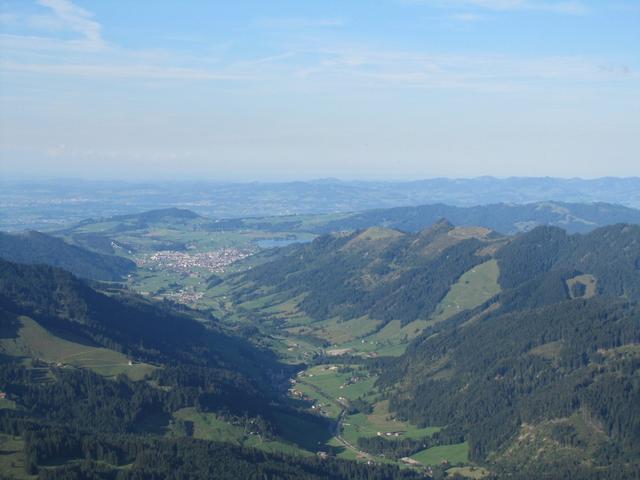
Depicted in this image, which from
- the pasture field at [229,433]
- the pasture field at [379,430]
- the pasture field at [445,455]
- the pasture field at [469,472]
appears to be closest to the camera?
the pasture field at [469,472]

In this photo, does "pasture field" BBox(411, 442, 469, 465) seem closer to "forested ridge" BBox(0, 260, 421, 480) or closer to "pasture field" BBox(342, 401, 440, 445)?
"pasture field" BBox(342, 401, 440, 445)

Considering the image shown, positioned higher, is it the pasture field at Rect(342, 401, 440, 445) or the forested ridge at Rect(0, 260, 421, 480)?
the forested ridge at Rect(0, 260, 421, 480)

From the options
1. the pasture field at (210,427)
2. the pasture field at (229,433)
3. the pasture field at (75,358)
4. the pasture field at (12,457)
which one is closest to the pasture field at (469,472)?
the pasture field at (229,433)

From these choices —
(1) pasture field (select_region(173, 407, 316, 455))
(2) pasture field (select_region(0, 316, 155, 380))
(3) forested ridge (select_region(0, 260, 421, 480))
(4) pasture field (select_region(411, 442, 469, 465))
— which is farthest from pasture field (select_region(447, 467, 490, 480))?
(2) pasture field (select_region(0, 316, 155, 380))

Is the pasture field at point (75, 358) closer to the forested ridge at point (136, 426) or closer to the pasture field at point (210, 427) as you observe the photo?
the forested ridge at point (136, 426)

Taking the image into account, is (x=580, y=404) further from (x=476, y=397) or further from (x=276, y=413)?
(x=276, y=413)

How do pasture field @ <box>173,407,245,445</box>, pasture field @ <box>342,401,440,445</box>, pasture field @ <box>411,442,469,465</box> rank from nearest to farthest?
pasture field @ <box>173,407,245,445</box> < pasture field @ <box>411,442,469,465</box> < pasture field @ <box>342,401,440,445</box>

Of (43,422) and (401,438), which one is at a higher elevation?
(43,422)

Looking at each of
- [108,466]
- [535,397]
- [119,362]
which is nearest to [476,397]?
[535,397]
